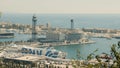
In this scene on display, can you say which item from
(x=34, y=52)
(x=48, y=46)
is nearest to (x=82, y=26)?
(x=48, y=46)

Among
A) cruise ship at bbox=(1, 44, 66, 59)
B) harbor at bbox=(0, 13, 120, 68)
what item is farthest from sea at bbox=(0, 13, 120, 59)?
cruise ship at bbox=(1, 44, 66, 59)

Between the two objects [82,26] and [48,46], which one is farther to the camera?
[82,26]

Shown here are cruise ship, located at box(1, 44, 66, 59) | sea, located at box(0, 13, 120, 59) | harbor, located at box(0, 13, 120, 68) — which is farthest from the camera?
sea, located at box(0, 13, 120, 59)

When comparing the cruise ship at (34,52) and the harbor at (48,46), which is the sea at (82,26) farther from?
the cruise ship at (34,52)

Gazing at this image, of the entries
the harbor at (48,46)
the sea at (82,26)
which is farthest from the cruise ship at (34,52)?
the sea at (82,26)

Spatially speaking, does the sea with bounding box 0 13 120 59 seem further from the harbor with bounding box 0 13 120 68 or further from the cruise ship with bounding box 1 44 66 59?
the cruise ship with bounding box 1 44 66 59

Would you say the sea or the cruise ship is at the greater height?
the cruise ship

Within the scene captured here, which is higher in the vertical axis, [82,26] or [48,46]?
[48,46]

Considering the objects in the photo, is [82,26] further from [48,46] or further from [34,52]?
[34,52]

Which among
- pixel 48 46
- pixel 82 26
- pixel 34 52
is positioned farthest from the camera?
pixel 82 26

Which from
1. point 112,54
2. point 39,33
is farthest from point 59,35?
point 112,54

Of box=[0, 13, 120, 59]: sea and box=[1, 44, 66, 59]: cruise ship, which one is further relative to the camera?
box=[0, 13, 120, 59]: sea

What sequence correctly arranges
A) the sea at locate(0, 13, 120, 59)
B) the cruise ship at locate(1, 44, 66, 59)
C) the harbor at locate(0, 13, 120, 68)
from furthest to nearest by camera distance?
the sea at locate(0, 13, 120, 59)
the cruise ship at locate(1, 44, 66, 59)
the harbor at locate(0, 13, 120, 68)
